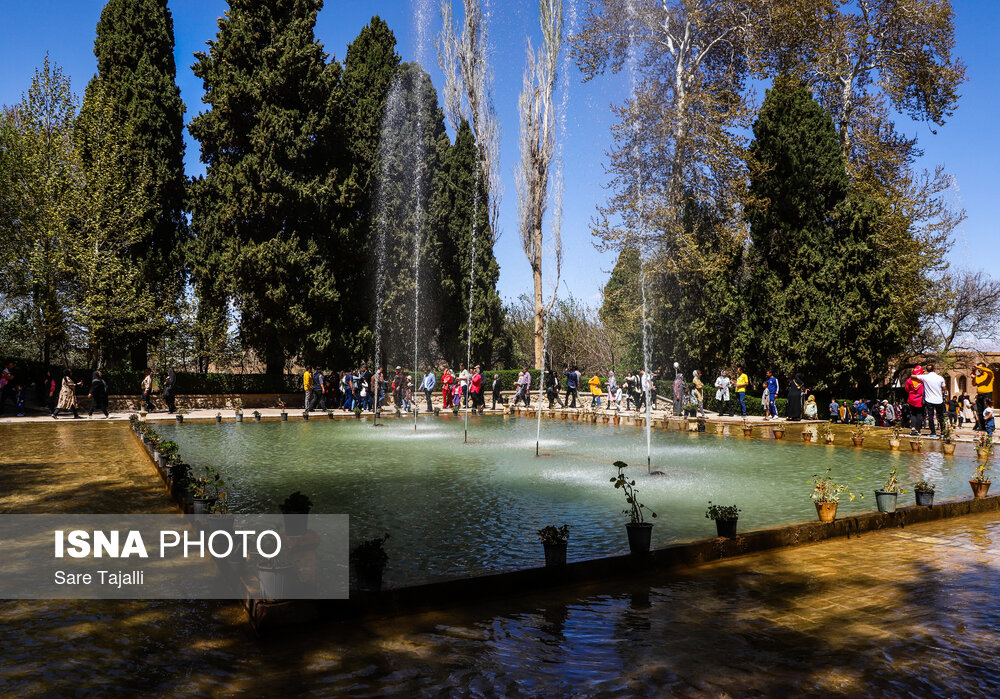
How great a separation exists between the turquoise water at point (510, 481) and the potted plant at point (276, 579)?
1.09 m

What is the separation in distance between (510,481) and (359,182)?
22140mm

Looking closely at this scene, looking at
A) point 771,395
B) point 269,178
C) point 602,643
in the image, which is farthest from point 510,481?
point 269,178

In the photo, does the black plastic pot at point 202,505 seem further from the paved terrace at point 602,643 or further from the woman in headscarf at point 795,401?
the woman in headscarf at point 795,401

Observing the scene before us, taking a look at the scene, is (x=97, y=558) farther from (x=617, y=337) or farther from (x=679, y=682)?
(x=617, y=337)

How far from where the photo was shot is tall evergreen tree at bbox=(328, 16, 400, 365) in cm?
2842

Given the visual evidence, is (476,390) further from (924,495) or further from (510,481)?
(924,495)

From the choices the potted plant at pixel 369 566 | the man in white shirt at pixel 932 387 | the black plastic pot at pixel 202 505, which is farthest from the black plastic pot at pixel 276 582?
the man in white shirt at pixel 932 387

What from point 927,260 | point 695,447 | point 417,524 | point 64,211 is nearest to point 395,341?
point 64,211

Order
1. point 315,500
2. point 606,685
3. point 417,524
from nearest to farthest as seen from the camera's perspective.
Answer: point 606,685
point 417,524
point 315,500

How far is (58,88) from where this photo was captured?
27.1 metres

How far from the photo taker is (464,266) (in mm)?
34156

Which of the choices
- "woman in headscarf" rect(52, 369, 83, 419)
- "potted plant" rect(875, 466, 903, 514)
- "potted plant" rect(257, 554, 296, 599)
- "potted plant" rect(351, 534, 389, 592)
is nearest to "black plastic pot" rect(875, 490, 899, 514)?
"potted plant" rect(875, 466, 903, 514)

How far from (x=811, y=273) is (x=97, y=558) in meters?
23.0

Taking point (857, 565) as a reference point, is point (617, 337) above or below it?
above
